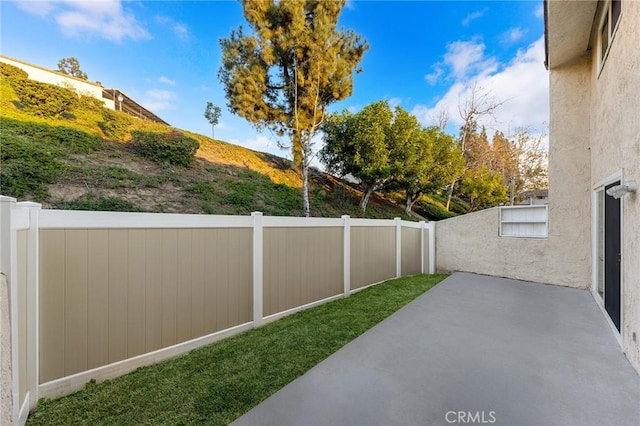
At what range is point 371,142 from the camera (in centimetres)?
1130

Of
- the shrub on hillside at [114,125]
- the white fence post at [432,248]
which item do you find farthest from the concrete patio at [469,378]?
the shrub on hillside at [114,125]

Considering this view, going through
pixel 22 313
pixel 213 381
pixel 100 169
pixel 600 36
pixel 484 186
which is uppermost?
pixel 600 36

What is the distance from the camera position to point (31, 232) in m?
2.14

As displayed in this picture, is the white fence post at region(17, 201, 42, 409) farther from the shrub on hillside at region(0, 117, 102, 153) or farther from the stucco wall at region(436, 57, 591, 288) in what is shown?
the stucco wall at region(436, 57, 591, 288)

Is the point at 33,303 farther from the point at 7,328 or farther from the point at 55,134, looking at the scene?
the point at 55,134

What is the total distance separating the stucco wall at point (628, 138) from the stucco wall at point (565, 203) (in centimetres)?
273

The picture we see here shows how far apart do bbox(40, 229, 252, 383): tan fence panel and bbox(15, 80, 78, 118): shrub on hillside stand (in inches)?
355

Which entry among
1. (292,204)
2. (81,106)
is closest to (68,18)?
(81,106)

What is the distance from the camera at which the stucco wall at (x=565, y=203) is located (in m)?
6.32

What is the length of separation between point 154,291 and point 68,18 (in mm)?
9024

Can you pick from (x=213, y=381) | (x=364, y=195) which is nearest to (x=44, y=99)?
(x=213, y=381)

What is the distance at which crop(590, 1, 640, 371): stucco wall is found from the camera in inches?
109

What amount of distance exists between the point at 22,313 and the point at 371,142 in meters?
10.9

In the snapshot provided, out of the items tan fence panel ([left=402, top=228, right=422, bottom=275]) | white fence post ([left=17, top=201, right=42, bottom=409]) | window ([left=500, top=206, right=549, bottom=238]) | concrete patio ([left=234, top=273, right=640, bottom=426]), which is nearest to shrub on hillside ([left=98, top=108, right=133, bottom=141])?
white fence post ([left=17, top=201, right=42, bottom=409])
